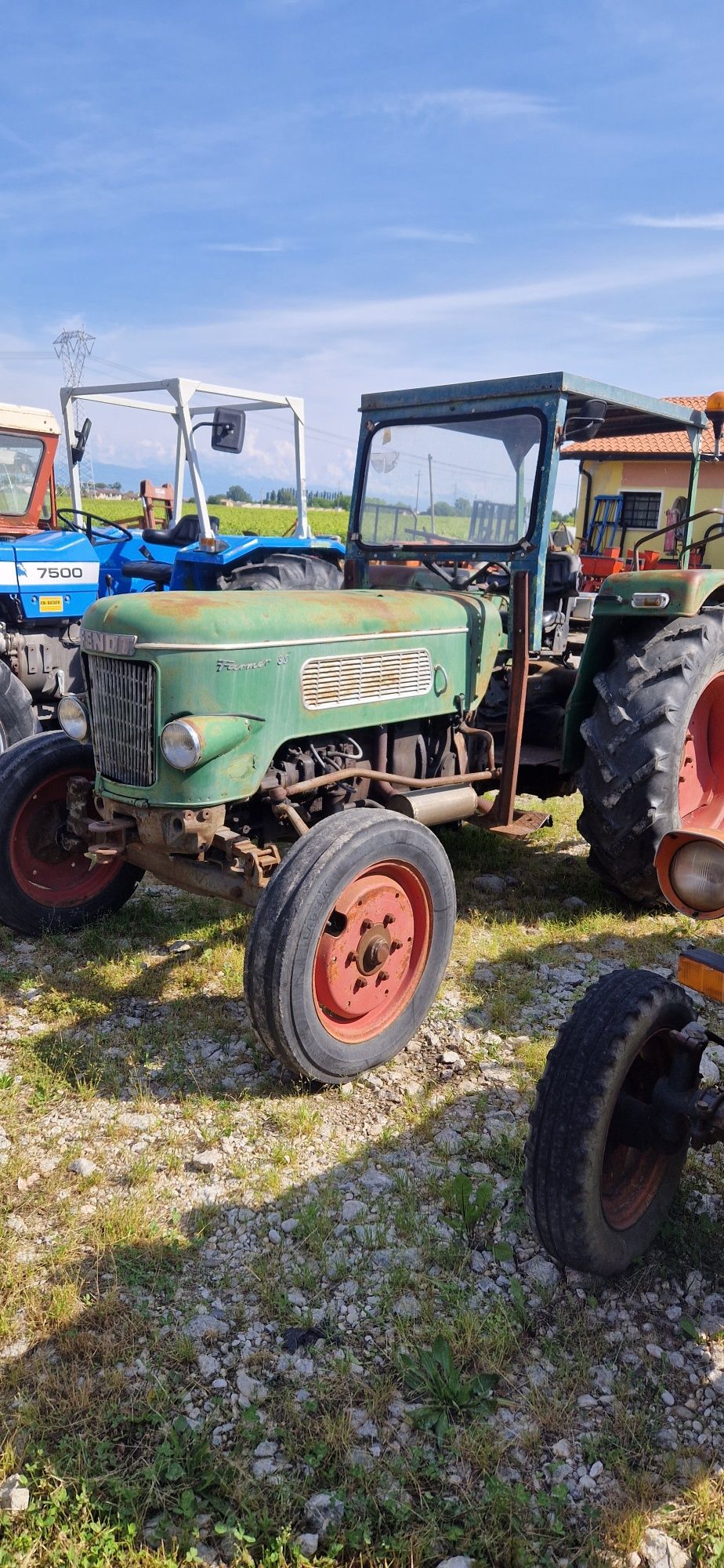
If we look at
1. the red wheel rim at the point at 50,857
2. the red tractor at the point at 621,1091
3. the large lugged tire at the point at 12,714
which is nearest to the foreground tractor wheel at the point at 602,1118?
the red tractor at the point at 621,1091

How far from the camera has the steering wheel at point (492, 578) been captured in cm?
434

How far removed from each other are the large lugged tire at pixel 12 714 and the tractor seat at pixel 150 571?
2.33 m

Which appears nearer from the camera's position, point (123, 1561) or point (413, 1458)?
point (123, 1561)

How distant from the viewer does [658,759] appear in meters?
3.91

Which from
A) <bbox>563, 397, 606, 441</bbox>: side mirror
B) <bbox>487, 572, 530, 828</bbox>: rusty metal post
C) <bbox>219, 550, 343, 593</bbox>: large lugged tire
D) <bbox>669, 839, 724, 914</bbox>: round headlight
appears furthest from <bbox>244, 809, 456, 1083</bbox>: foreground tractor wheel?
<bbox>219, 550, 343, 593</bbox>: large lugged tire

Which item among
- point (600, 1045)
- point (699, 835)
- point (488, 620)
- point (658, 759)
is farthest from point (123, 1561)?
point (488, 620)

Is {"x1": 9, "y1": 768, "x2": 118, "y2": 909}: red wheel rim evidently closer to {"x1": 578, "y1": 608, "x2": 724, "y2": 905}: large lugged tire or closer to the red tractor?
{"x1": 578, "y1": 608, "x2": 724, "y2": 905}: large lugged tire

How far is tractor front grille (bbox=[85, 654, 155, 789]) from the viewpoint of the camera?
3.19 meters

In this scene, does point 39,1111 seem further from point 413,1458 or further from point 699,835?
point 699,835

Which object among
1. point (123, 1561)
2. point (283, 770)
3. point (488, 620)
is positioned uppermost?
point (488, 620)

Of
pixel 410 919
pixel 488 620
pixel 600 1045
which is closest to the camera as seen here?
pixel 600 1045

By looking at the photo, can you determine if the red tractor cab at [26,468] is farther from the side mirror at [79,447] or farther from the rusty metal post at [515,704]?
the rusty metal post at [515,704]

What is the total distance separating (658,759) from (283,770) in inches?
58.7

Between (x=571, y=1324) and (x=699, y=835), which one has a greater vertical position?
(x=699, y=835)
